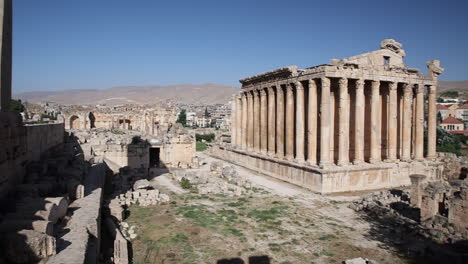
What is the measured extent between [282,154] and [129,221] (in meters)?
13.8

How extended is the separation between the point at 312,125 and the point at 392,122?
20.1 feet

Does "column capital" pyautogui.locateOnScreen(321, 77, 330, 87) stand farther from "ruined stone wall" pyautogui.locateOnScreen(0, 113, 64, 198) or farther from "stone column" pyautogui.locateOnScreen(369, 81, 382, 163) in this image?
"ruined stone wall" pyautogui.locateOnScreen(0, 113, 64, 198)

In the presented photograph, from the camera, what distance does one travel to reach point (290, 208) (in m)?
15.5

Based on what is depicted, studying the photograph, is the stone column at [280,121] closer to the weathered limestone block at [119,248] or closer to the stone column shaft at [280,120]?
the stone column shaft at [280,120]

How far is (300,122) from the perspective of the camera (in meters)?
21.8

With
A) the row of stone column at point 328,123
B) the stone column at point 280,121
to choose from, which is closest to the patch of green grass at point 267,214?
the row of stone column at point 328,123

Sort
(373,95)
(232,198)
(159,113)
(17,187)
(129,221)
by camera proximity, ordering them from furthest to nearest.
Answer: (159,113) → (373,95) → (232,198) → (129,221) → (17,187)

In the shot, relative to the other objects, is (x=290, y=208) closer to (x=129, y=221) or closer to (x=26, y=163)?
(x=129, y=221)

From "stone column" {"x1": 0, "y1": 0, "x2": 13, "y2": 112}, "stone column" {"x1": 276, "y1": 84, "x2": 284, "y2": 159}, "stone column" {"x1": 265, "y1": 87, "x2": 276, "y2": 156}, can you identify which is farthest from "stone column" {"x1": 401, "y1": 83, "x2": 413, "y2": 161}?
"stone column" {"x1": 0, "y1": 0, "x2": 13, "y2": 112}

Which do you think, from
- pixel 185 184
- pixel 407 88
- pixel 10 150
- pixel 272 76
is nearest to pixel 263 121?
pixel 272 76

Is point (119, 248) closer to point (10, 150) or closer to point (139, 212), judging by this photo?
point (10, 150)

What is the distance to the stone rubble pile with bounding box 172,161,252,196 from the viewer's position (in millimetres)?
18578

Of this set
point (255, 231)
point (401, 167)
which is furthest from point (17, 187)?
point (401, 167)

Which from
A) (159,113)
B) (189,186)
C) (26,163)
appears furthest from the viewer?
(159,113)
